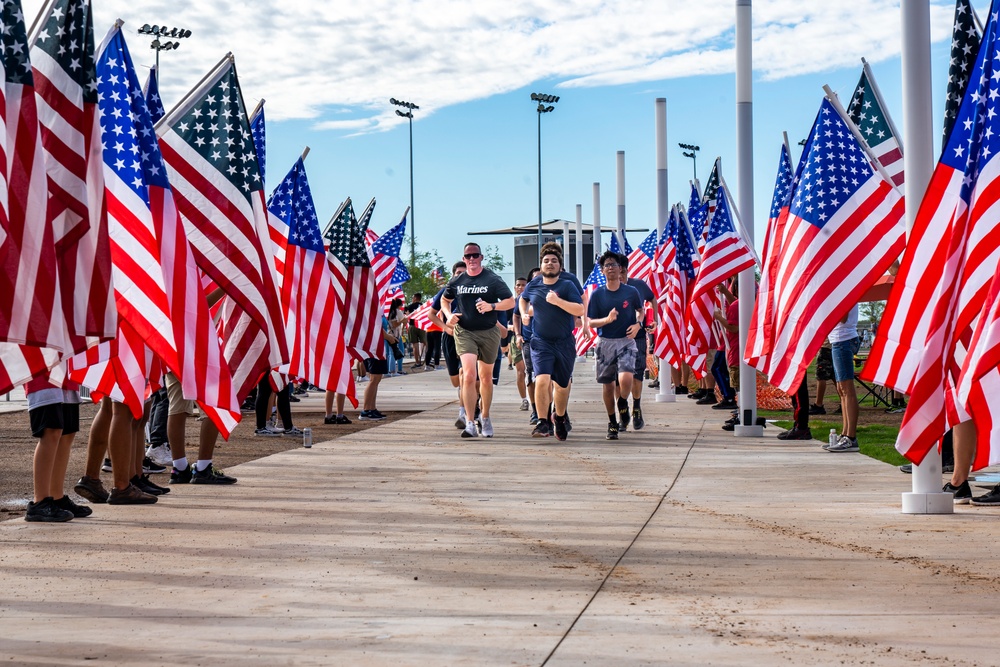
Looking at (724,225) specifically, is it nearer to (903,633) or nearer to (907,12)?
(907,12)

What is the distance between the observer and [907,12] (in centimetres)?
836

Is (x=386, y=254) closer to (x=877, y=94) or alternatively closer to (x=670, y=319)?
(x=670, y=319)

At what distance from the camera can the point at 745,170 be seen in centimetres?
1477

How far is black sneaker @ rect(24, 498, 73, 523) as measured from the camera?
8.16 m

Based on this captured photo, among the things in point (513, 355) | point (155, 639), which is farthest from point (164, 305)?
point (513, 355)

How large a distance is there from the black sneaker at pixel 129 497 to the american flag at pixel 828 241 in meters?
4.73

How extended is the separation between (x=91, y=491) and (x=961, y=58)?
651 centimetres

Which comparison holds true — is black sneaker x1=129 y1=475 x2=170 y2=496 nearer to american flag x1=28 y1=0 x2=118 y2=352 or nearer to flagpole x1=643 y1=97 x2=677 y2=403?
american flag x1=28 y1=0 x2=118 y2=352

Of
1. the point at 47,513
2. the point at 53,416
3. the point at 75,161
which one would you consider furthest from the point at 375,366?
the point at 75,161

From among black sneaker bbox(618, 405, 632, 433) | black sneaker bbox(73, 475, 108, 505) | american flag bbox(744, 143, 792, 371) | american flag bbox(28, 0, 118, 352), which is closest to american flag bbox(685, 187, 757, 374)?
black sneaker bbox(618, 405, 632, 433)

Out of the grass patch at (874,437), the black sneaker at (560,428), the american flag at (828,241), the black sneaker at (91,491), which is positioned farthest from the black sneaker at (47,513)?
the grass patch at (874,437)

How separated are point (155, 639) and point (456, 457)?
730cm

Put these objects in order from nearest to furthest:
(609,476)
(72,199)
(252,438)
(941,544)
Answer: (72,199)
(941,544)
(609,476)
(252,438)

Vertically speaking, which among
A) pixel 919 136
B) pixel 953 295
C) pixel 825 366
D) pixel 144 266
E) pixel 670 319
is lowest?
pixel 825 366
